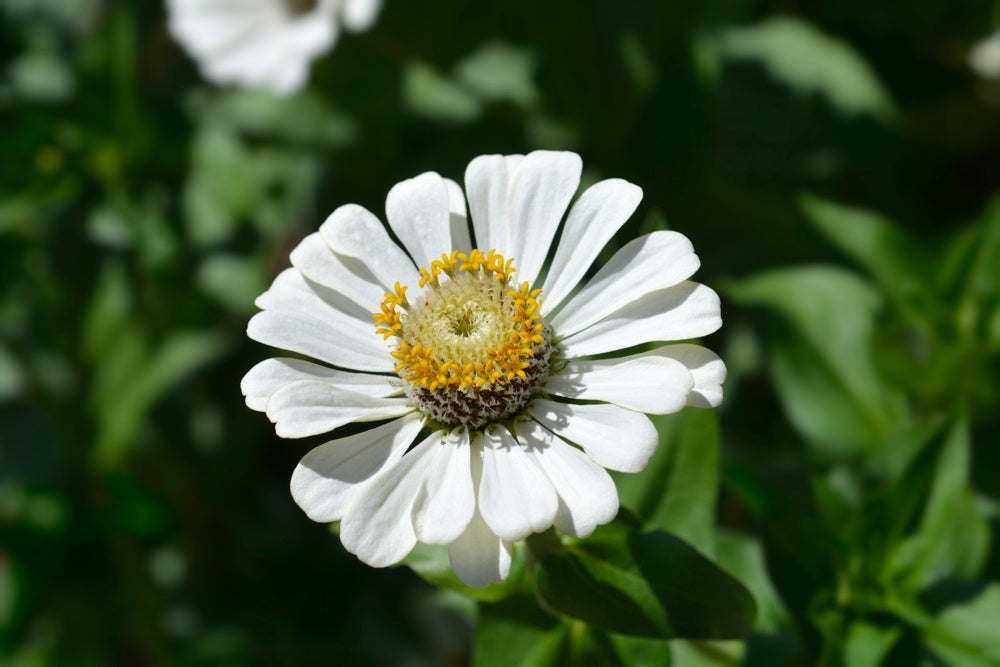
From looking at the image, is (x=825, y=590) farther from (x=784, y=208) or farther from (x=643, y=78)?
(x=643, y=78)

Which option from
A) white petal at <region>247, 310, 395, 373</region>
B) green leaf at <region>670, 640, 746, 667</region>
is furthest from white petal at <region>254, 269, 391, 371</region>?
green leaf at <region>670, 640, 746, 667</region>

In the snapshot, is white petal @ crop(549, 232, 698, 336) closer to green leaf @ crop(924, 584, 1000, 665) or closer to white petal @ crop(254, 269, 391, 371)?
white petal @ crop(254, 269, 391, 371)

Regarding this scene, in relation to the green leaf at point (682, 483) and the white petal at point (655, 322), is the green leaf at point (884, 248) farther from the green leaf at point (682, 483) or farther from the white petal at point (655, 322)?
the white petal at point (655, 322)

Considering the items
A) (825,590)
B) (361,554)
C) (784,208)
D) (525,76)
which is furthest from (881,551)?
(525,76)

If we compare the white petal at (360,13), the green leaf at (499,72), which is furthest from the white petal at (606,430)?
the green leaf at (499,72)

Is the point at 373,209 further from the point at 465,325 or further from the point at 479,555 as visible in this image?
the point at 479,555
